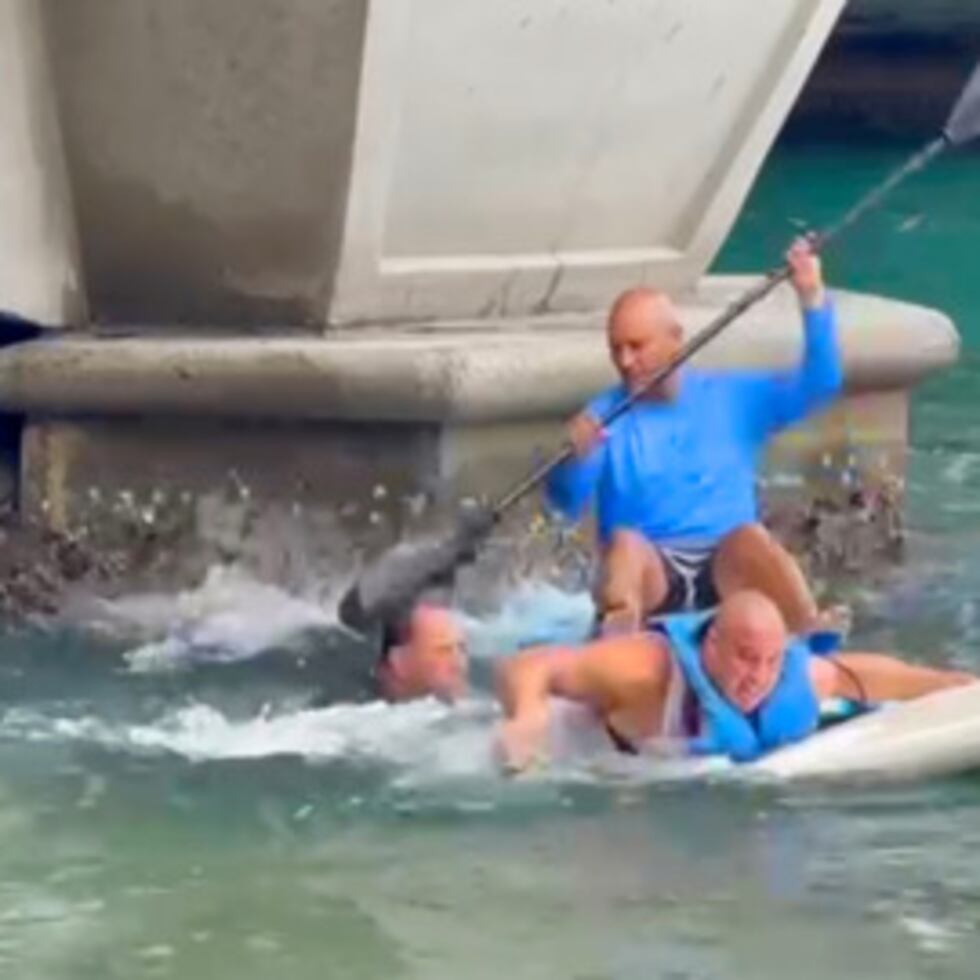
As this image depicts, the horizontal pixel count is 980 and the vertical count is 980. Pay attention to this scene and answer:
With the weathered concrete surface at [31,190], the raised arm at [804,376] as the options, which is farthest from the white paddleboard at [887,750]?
the weathered concrete surface at [31,190]

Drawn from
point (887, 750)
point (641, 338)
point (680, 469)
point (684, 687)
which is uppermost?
point (641, 338)

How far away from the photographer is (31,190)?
34.6 ft

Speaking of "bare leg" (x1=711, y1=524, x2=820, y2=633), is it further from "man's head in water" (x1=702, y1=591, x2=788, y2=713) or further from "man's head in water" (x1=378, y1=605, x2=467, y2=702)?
"man's head in water" (x1=702, y1=591, x2=788, y2=713)

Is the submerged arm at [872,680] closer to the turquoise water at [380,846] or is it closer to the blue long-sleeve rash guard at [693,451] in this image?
the turquoise water at [380,846]

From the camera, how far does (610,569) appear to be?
29.8 ft

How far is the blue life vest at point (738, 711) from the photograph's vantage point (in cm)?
827

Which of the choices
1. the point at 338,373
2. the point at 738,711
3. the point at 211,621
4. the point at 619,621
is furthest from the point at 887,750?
the point at 211,621

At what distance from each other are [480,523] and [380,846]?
6.11ft

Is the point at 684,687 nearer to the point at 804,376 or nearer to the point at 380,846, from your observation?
the point at 380,846

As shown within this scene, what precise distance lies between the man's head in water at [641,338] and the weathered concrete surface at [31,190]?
2.05 meters

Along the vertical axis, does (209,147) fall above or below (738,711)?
above

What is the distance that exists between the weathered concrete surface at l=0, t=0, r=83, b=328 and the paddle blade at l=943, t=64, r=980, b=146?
2.39 meters

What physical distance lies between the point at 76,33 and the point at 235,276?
2.48ft

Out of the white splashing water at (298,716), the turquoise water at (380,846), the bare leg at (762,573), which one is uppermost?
the bare leg at (762,573)
